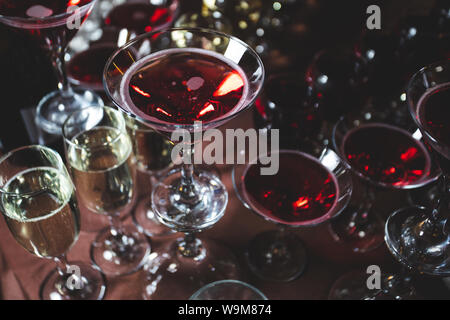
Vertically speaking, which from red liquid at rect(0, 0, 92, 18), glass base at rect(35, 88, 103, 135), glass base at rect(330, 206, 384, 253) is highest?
red liquid at rect(0, 0, 92, 18)

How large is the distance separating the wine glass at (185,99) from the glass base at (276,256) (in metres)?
0.05

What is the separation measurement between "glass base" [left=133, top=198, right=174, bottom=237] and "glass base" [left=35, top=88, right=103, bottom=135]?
0.94 feet

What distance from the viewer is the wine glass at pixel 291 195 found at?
2.81ft

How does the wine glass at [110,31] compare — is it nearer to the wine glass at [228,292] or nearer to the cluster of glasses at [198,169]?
the cluster of glasses at [198,169]

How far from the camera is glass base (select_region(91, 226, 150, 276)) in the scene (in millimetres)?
989

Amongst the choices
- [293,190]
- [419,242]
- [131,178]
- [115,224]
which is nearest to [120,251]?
[115,224]

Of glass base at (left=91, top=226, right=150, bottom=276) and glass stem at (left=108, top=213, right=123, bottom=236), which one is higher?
glass stem at (left=108, top=213, right=123, bottom=236)

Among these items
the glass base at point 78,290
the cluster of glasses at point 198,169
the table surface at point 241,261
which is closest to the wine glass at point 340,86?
the cluster of glasses at point 198,169

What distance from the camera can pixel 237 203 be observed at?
1074mm

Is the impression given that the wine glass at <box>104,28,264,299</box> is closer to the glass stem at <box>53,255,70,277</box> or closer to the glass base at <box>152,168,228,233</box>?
the glass base at <box>152,168,228,233</box>

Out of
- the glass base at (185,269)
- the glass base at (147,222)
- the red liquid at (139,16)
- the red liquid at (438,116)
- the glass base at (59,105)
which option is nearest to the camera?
the red liquid at (438,116)

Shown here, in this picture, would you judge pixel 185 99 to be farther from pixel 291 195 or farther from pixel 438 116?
pixel 438 116

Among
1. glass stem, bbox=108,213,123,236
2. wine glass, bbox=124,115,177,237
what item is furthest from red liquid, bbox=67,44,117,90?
glass stem, bbox=108,213,123,236

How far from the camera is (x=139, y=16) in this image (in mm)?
1287
